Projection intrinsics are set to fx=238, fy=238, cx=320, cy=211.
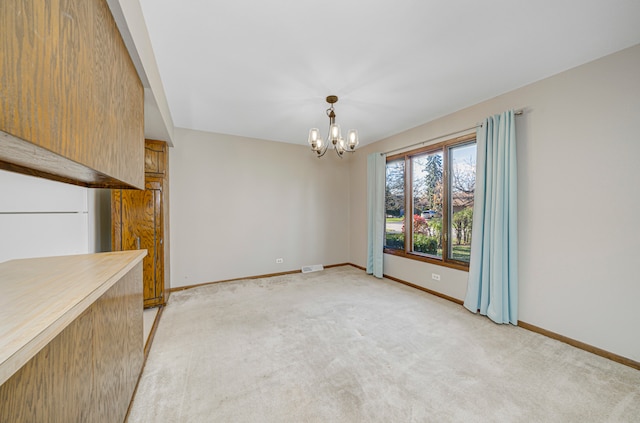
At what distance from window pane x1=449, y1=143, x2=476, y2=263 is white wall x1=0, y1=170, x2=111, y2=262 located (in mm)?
4327

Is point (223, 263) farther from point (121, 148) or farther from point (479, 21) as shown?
point (479, 21)

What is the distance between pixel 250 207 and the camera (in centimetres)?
444

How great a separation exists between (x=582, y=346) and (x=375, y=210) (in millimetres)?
3065

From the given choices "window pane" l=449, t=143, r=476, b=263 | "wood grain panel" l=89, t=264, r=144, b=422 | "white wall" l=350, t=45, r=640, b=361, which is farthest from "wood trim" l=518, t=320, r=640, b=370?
"wood grain panel" l=89, t=264, r=144, b=422

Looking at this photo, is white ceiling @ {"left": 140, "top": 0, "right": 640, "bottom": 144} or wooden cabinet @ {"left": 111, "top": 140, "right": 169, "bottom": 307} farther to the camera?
wooden cabinet @ {"left": 111, "top": 140, "right": 169, "bottom": 307}

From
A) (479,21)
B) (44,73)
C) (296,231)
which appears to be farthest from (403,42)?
(296,231)

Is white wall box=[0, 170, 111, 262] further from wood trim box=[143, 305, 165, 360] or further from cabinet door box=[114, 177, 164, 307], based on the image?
wood trim box=[143, 305, 165, 360]

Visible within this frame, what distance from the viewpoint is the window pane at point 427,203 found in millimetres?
3783

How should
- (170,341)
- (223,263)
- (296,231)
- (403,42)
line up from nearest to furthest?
1. (403,42)
2. (170,341)
3. (223,263)
4. (296,231)

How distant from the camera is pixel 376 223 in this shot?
4578 mm

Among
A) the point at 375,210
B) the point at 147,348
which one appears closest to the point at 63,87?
the point at 147,348

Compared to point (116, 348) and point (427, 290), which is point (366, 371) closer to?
point (116, 348)

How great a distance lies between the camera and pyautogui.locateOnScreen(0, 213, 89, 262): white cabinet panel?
139 cm

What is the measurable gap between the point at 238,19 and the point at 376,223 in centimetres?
368
